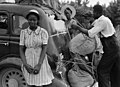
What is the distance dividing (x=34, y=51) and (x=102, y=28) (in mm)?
1567

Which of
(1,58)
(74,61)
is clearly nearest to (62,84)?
(74,61)

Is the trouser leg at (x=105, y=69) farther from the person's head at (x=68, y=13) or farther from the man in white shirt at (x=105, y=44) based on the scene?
the person's head at (x=68, y=13)

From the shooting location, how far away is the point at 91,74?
5574mm

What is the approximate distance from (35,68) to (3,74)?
1.88m

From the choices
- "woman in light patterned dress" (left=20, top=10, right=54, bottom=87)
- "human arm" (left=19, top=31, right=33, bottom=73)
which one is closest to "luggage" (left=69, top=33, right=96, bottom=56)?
"woman in light patterned dress" (left=20, top=10, right=54, bottom=87)

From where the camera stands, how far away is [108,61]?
5172 mm

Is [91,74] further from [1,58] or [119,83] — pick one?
[1,58]

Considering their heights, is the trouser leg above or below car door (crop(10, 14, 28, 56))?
below

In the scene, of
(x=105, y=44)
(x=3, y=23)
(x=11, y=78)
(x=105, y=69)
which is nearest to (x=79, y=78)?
(x=105, y=69)

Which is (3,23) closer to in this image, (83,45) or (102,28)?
(83,45)

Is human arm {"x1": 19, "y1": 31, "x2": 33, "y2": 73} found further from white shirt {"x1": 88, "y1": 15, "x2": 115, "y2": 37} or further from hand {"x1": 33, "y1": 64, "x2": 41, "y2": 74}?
white shirt {"x1": 88, "y1": 15, "x2": 115, "y2": 37}

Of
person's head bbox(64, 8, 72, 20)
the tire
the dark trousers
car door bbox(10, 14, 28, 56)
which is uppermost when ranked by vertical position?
person's head bbox(64, 8, 72, 20)

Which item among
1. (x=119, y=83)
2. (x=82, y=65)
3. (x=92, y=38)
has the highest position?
(x=92, y=38)

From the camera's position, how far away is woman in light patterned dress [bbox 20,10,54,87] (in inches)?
158
